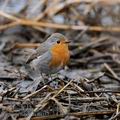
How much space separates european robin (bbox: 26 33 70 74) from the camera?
5.54 metres

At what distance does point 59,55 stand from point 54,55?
6 cm

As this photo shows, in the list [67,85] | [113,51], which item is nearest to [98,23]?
[113,51]

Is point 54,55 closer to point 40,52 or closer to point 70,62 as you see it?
point 40,52

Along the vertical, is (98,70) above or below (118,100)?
above

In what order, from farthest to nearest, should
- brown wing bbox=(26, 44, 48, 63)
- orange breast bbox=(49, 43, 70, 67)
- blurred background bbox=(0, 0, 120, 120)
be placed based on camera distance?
brown wing bbox=(26, 44, 48, 63) < orange breast bbox=(49, 43, 70, 67) < blurred background bbox=(0, 0, 120, 120)

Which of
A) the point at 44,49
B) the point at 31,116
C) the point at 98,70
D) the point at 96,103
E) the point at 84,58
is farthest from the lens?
the point at 84,58

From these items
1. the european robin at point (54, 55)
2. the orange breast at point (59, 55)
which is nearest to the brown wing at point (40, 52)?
the european robin at point (54, 55)

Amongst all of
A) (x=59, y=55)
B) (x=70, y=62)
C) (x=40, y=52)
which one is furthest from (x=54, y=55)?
(x=70, y=62)

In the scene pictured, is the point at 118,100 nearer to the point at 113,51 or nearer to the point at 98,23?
the point at 113,51

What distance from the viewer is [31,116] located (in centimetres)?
436

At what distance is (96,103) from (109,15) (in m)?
4.72

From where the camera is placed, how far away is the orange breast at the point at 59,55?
5.52 meters

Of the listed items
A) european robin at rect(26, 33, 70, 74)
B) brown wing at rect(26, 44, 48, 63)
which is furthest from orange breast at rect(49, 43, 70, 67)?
brown wing at rect(26, 44, 48, 63)

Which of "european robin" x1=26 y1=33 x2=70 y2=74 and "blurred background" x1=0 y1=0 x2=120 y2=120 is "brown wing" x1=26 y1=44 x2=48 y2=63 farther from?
"blurred background" x1=0 y1=0 x2=120 y2=120
